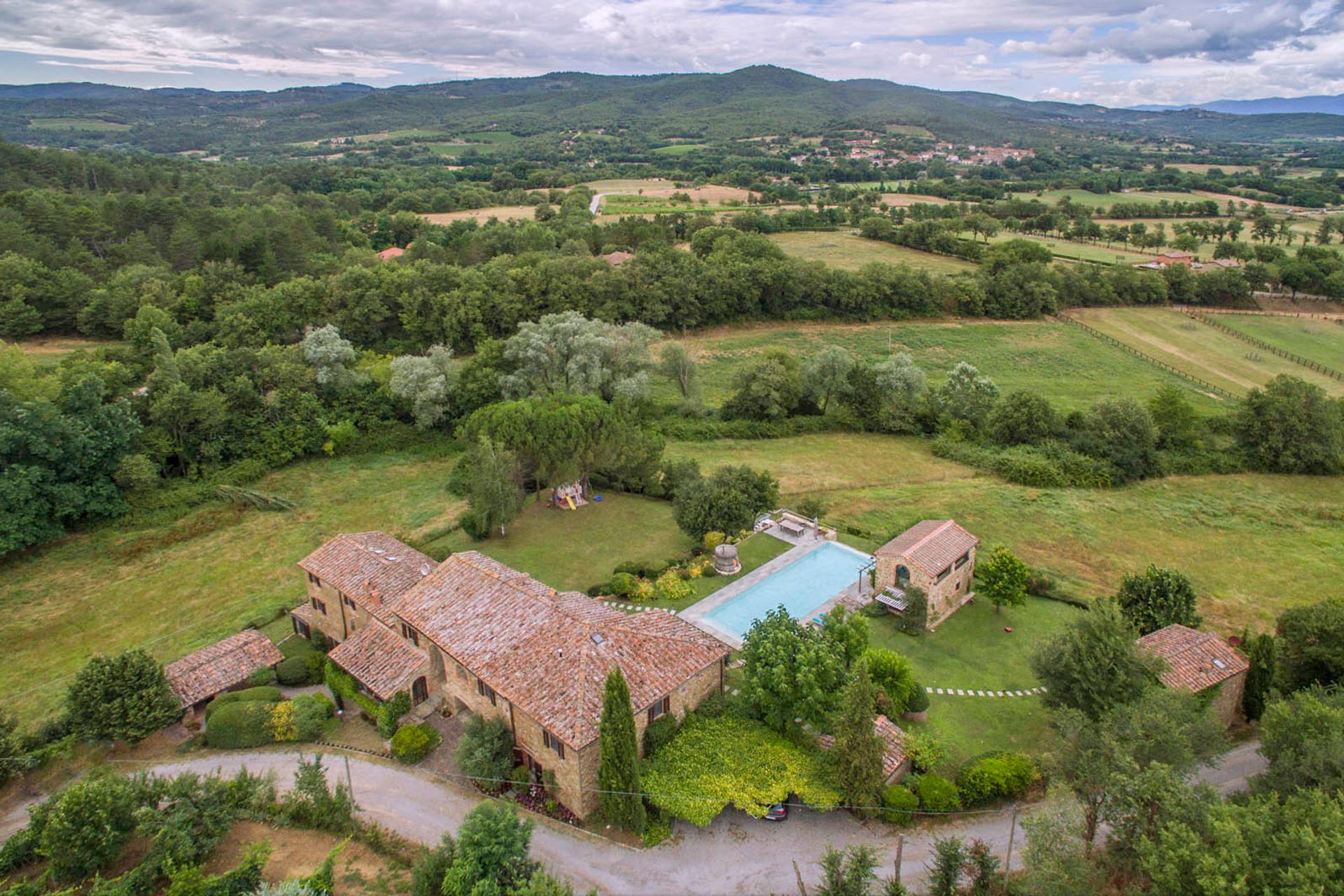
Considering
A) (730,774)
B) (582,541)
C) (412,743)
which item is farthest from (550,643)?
(582,541)

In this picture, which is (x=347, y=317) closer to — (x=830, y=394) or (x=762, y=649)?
(x=830, y=394)

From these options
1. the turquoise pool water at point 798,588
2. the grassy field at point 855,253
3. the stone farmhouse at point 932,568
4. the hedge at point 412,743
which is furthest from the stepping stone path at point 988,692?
the grassy field at point 855,253

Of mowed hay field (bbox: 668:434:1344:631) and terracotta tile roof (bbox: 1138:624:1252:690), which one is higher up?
terracotta tile roof (bbox: 1138:624:1252:690)

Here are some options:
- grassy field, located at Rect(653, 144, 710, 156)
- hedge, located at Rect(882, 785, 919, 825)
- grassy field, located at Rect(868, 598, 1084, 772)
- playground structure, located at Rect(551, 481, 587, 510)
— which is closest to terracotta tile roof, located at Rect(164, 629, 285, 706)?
playground structure, located at Rect(551, 481, 587, 510)

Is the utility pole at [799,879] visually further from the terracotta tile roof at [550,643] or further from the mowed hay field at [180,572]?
the mowed hay field at [180,572]

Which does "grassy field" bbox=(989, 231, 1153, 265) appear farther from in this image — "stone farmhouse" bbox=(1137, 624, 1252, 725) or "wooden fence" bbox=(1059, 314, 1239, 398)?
"stone farmhouse" bbox=(1137, 624, 1252, 725)

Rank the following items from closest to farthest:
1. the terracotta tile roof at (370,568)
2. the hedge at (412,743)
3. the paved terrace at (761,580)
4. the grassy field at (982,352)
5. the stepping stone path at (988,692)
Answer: the hedge at (412,743) → the stepping stone path at (988,692) → the terracotta tile roof at (370,568) → the paved terrace at (761,580) → the grassy field at (982,352)
